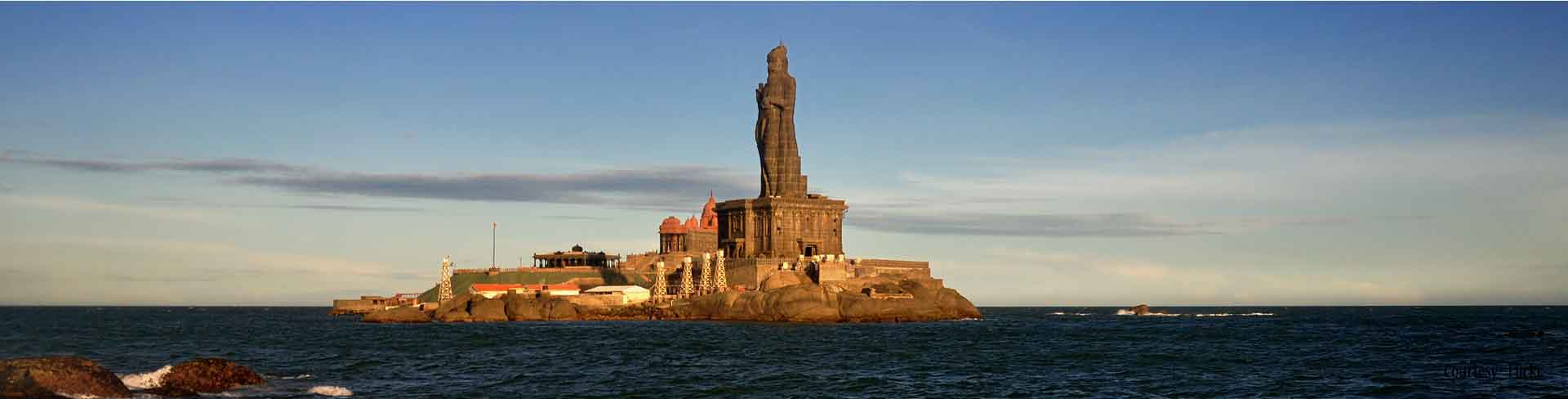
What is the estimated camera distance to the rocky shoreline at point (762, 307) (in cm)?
15312

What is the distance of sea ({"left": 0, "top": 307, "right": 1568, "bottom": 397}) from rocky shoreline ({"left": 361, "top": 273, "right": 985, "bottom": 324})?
17763mm

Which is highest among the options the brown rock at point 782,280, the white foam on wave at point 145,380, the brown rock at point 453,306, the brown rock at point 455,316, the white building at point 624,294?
the brown rock at point 782,280

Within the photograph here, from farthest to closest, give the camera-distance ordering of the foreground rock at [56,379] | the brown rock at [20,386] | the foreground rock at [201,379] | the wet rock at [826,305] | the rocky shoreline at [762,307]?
the rocky shoreline at [762,307] < the wet rock at [826,305] < the foreground rock at [201,379] < the foreground rock at [56,379] < the brown rock at [20,386]

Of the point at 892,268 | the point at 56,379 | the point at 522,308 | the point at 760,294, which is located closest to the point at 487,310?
the point at 522,308

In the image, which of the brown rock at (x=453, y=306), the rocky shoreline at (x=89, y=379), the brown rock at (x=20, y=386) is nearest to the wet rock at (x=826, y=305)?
the brown rock at (x=453, y=306)

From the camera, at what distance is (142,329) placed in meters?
142

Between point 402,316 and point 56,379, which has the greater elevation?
point 402,316

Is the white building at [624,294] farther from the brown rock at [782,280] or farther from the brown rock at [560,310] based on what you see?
the brown rock at [782,280]

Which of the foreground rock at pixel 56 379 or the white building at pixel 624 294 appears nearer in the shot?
the foreground rock at pixel 56 379

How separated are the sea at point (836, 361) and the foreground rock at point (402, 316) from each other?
75.7 feet

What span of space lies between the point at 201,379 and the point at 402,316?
103 m

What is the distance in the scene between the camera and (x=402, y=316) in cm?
15875

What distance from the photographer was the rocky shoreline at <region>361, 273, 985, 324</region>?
153 meters

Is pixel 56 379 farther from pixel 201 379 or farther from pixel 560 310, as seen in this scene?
pixel 560 310
